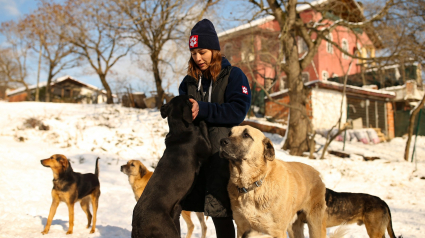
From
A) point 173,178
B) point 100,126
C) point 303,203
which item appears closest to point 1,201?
point 173,178

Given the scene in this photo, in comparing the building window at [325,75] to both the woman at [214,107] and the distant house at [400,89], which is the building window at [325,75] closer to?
the distant house at [400,89]

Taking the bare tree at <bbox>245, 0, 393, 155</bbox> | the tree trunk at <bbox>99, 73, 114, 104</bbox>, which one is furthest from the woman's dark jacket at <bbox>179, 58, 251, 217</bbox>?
the tree trunk at <bbox>99, 73, 114, 104</bbox>

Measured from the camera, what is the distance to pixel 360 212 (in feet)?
14.4

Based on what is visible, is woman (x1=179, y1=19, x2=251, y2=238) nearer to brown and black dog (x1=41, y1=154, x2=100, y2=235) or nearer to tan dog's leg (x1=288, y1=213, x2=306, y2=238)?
tan dog's leg (x1=288, y1=213, x2=306, y2=238)

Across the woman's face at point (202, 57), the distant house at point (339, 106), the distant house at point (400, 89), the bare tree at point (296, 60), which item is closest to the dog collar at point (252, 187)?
the woman's face at point (202, 57)

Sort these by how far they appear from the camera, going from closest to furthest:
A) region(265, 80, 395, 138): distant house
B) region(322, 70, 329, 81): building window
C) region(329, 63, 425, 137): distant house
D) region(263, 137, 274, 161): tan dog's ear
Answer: region(263, 137, 274, 161): tan dog's ear → region(265, 80, 395, 138): distant house → region(329, 63, 425, 137): distant house → region(322, 70, 329, 81): building window

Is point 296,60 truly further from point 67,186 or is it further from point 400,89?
point 400,89

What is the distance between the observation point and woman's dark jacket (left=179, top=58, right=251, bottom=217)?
258 centimetres

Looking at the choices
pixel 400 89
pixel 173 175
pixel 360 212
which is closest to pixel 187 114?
pixel 173 175

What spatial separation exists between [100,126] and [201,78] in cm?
1126

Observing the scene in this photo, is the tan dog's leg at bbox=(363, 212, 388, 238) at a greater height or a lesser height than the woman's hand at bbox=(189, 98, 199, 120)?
lesser

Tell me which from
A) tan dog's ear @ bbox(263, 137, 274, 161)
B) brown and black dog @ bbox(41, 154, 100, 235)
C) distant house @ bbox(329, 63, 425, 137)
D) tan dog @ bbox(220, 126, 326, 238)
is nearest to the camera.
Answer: tan dog @ bbox(220, 126, 326, 238)

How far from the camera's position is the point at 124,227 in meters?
5.19

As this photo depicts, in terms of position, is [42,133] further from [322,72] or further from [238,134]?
[322,72]
